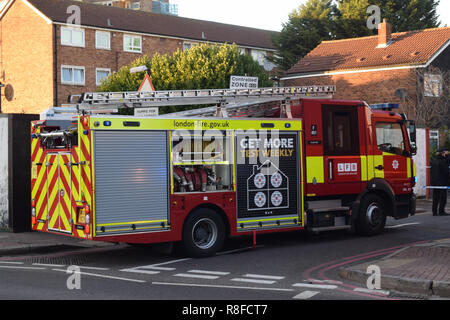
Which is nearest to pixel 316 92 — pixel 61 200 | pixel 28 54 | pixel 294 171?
pixel 294 171

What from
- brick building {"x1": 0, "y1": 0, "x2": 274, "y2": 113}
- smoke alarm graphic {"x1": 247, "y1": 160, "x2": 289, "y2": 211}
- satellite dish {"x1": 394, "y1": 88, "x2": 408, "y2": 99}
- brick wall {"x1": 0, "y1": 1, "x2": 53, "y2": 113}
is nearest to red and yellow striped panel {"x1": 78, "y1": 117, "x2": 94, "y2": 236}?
smoke alarm graphic {"x1": 247, "y1": 160, "x2": 289, "y2": 211}

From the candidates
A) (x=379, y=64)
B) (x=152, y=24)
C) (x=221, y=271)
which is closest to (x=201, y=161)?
(x=221, y=271)

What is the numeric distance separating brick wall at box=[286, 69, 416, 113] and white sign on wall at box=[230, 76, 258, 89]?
22959 mm

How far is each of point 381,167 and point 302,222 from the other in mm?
2498

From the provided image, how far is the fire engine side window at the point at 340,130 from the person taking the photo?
42.2 ft

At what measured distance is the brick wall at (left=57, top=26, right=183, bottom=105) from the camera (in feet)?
140

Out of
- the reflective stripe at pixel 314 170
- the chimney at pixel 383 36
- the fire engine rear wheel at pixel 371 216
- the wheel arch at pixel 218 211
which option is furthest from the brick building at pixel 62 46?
the wheel arch at pixel 218 211

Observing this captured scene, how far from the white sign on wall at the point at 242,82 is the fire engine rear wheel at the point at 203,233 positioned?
2.69 metres

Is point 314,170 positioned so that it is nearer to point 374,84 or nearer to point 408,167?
point 408,167

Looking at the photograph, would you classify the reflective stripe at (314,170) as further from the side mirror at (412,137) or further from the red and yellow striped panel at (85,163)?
the red and yellow striped panel at (85,163)

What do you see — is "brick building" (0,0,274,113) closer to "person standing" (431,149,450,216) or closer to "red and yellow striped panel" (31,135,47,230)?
"person standing" (431,149,450,216)

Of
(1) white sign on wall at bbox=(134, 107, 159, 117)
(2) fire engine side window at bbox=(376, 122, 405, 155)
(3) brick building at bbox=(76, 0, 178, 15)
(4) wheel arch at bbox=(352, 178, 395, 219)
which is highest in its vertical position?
(3) brick building at bbox=(76, 0, 178, 15)

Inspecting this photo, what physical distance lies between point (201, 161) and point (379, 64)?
28.0 meters
